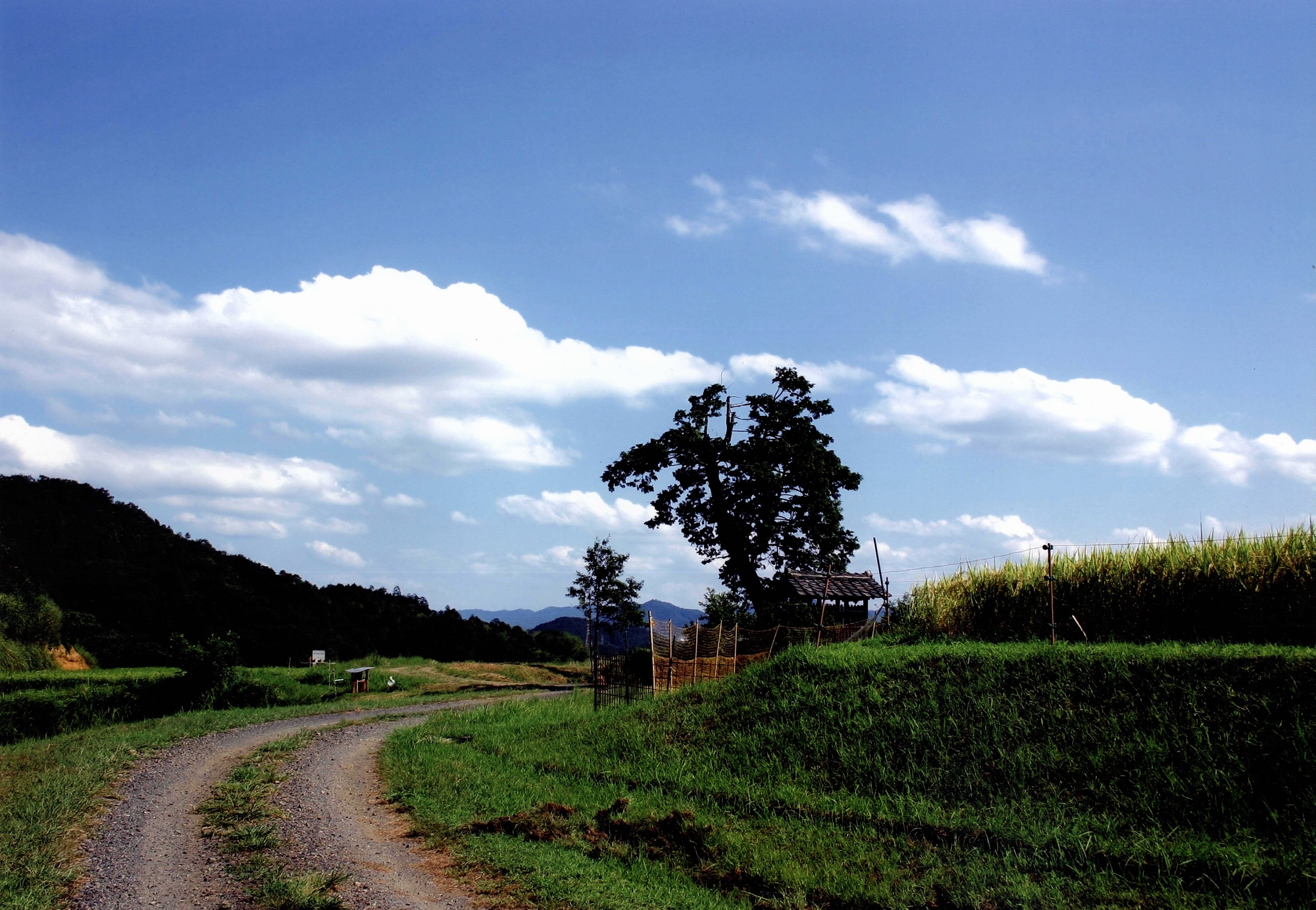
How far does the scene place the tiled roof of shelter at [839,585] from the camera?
34.0m

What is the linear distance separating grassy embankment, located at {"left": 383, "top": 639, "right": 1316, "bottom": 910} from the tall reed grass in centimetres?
264

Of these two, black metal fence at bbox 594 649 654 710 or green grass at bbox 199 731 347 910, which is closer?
green grass at bbox 199 731 347 910

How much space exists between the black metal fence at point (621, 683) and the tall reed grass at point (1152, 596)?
7.14 meters

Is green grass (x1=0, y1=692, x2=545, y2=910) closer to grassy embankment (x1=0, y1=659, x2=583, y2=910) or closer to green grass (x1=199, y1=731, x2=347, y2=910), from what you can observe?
grassy embankment (x1=0, y1=659, x2=583, y2=910)

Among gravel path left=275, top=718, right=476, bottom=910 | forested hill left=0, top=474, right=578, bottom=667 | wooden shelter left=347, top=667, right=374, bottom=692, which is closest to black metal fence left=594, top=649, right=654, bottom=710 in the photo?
gravel path left=275, top=718, right=476, bottom=910

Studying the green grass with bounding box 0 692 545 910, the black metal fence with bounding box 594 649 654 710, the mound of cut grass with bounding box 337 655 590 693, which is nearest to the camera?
the green grass with bounding box 0 692 545 910

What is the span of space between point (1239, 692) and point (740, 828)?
705 cm

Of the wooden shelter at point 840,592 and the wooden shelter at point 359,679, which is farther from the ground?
the wooden shelter at point 840,592

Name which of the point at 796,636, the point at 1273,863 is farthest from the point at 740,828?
the point at 796,636

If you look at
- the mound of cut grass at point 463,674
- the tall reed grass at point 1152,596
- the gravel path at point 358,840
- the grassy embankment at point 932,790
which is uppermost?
the tall reed grass at point 1152,596

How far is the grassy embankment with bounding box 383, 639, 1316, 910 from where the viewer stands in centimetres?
857

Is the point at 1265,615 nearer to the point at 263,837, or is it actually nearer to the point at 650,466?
the point at 263,837

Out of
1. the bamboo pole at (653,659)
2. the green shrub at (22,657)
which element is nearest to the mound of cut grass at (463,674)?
the green shrub at (22,657)

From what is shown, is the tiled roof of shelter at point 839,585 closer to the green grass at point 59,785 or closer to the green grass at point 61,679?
the green grass at point 59,785
